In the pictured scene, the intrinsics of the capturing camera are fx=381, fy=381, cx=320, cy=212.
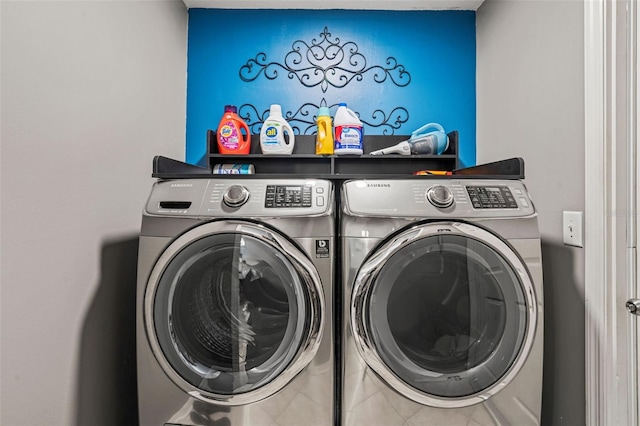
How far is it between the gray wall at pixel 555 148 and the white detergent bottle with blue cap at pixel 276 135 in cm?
112

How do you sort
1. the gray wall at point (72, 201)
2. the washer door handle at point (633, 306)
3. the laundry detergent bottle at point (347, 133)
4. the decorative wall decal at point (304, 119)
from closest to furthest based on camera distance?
1. the gray wall at point (72, 201)
2. the washer door handle at point (633, 306)
3. the laundry detergent bottle at point (347, 133)
4. the decorative wall decal at point (304, 119)

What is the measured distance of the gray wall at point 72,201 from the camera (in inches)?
38.9

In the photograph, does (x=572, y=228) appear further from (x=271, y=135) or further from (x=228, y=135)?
(x=228, y=135)

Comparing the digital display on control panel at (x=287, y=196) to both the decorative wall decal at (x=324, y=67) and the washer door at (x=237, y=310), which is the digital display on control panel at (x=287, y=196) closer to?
the washer door at (x=237, y=310)

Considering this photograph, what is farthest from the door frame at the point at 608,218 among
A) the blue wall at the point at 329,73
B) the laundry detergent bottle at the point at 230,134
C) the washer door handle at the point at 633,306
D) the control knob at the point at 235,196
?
the laundry detergent bottle at the point at 230,134

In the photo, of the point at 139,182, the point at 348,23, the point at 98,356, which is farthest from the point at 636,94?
the point at 98,356

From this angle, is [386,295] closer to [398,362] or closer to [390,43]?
[398,362]

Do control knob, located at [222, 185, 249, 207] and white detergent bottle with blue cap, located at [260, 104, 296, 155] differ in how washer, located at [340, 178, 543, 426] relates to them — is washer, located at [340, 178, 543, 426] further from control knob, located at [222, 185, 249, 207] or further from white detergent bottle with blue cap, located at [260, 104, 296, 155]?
white detergent bottle with blue cap, located at [260, 104, 296, 155]

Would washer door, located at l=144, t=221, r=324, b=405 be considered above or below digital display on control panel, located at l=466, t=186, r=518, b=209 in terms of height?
below

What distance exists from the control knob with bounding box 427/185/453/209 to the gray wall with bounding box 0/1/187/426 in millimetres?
1129

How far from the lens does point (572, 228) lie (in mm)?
1316

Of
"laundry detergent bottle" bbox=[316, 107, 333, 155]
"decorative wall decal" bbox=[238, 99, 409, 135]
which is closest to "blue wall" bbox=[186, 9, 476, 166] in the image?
"decorative wall decal" bbox=[238, 99, 409, 135]

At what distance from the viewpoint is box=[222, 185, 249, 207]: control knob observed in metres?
1.22

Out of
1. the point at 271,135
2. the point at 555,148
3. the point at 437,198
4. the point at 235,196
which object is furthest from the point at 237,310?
the point at 555,148
